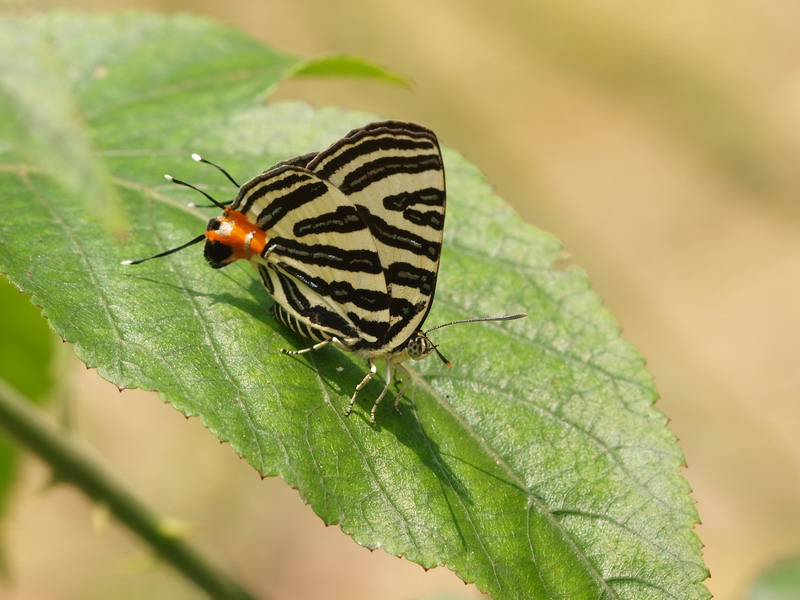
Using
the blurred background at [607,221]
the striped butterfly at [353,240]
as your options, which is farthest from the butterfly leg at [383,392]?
the blurred background at [607,221]

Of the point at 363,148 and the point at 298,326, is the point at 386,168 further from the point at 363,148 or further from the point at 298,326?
the point at 298,326

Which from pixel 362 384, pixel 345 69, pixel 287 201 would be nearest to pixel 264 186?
pixel 287 201

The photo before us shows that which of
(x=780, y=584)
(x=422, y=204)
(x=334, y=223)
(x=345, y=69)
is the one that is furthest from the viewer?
(x=345, y=69)

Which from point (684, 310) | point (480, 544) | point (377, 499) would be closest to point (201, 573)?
point (377, 499)

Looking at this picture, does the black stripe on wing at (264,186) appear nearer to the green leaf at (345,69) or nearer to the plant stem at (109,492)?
the green leaf at (345,69)

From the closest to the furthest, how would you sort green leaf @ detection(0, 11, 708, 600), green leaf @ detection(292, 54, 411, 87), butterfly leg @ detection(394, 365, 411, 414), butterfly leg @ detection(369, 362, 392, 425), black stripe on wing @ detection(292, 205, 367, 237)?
green leaf @ detection(0, 11, 708, 600)
butterfly leg @ detection(369, 362, 392, 425)
butterfly leg @ detection(394, 365, 411, 414)
black stripe on wing @ detection(292, 205, 367, 237)
green leaf @ detection(292, 54, 411, 87)

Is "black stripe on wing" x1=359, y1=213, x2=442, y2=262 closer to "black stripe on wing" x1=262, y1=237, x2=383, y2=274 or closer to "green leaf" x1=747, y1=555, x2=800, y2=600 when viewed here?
"black stripe on wing" x1=262, y1=237, x2=383, y2=274

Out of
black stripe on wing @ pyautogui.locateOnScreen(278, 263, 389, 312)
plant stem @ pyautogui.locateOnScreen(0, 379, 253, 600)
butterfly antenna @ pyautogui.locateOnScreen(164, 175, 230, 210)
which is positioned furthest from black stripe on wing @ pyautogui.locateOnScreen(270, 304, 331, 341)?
plant stem @ pyautogui.locateOnScreen(0, 379, 253, 600)

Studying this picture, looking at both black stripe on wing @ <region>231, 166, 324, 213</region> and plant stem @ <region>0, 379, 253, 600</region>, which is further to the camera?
plant stem @ <region>0, 379, 253, 600</region>
